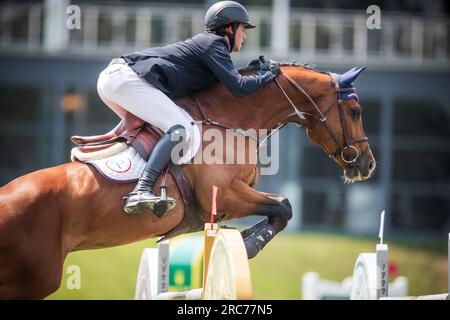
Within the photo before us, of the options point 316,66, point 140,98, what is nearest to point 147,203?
point 140,98

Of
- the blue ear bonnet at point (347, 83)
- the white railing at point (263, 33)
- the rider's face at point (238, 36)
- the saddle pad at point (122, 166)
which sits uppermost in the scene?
the white railing at point (263, 33)

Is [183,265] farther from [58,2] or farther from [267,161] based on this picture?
[58,2]

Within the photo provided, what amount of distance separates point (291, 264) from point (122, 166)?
29.4 ft

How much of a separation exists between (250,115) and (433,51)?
14682 millimetres

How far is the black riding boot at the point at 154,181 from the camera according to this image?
562cm

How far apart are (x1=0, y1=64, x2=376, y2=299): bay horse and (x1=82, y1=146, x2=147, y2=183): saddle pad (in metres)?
0.04

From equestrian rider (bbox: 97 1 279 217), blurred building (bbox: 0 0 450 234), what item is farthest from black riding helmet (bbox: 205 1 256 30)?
blurred building (bbox: 0 0 450 234)

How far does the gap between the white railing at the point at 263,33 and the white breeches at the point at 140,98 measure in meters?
13.1

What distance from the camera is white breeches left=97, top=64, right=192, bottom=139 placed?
19.4ft

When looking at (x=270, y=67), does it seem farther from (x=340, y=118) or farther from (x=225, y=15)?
(x=340, y=118)

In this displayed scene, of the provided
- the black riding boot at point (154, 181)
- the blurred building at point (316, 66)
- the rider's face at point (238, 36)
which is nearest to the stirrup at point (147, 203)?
the black riding boot at point (154, 181)

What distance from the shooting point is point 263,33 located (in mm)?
19688

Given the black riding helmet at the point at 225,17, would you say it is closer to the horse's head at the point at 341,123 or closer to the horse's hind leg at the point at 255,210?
the horse's head at the point at 341,123

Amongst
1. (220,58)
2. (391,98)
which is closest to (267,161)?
(220,58)
